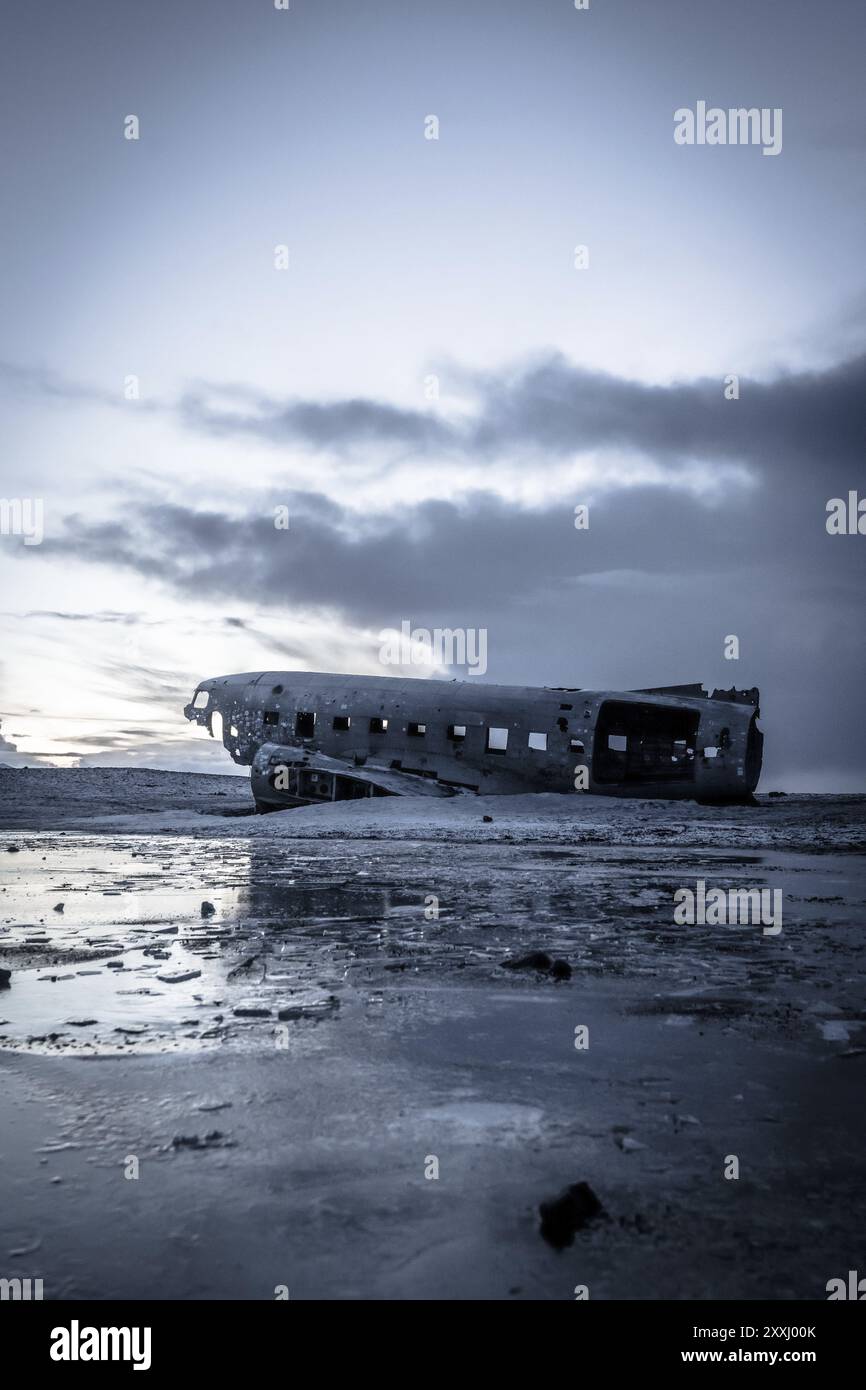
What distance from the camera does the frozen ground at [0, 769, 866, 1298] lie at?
1604mm

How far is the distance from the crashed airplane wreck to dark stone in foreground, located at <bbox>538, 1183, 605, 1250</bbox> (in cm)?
2222

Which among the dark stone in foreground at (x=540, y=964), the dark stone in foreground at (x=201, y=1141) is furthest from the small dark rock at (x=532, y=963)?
the dark stone in foreground at (x=201, y=1141)

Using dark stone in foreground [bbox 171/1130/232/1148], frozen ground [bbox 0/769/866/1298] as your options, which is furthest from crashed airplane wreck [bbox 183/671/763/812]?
dark stone in foreground [bbox 171/1130/232/1148]

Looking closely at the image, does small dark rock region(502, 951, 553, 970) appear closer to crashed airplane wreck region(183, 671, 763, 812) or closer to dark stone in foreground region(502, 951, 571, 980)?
dark stone in foreground region(502, 951, 571, 980)

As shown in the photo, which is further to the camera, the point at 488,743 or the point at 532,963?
the point at 488,743

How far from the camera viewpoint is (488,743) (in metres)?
25.9

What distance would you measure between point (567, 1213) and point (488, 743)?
24284mm

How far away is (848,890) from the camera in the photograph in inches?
303

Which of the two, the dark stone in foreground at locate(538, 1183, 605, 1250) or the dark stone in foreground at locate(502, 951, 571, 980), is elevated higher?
the dark stone in foreground at locate(538, 1183, 605, 1250)

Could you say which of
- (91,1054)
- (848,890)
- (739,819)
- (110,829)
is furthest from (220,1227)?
(739,819)

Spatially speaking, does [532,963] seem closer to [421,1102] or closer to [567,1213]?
[421,1102]

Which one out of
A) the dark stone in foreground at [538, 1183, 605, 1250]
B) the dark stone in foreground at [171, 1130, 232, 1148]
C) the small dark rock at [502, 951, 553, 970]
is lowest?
the small dark rock at [502, 951, 553, 970]

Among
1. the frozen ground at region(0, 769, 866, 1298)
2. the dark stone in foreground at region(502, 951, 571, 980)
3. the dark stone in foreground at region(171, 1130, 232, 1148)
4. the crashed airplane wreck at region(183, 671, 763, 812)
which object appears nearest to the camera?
the frozen ground at region(0, 769, 866, 1298)

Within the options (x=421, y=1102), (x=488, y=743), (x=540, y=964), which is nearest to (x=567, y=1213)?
(x=421, y=1102)
